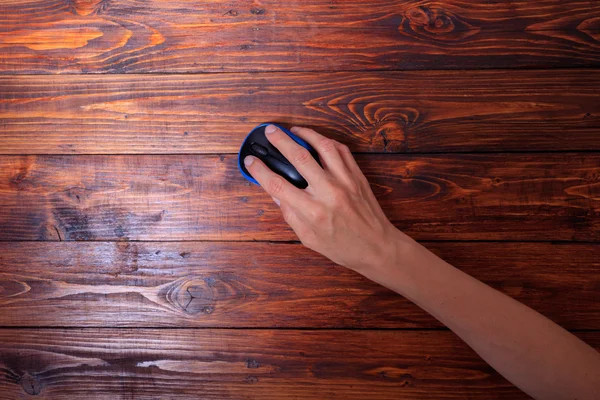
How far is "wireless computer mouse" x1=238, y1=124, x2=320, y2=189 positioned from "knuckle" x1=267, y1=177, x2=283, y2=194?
22 mm

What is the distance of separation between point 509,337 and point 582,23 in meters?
0.79

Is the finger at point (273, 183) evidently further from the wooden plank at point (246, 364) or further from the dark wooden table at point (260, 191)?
the wooden plank at point (246, 364)

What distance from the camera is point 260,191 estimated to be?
114 cm

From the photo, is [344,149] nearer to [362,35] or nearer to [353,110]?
[353,110]

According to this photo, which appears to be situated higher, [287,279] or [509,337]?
[287,279]

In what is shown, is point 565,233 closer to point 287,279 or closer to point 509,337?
point 509,337

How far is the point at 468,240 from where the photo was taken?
1144mm

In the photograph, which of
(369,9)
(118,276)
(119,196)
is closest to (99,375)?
(118,276)

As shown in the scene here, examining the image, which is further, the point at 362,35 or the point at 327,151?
the point at 362,35

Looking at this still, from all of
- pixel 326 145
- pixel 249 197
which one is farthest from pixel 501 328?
pixel 249 197

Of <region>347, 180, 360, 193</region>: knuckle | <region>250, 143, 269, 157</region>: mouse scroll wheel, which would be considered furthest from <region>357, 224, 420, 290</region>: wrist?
<region>250, 143, 269, 157</region>: mouse scroll wheel

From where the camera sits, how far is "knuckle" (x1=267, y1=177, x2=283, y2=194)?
3.23ft

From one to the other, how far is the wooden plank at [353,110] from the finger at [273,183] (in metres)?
0.13

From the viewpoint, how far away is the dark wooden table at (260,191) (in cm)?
113
